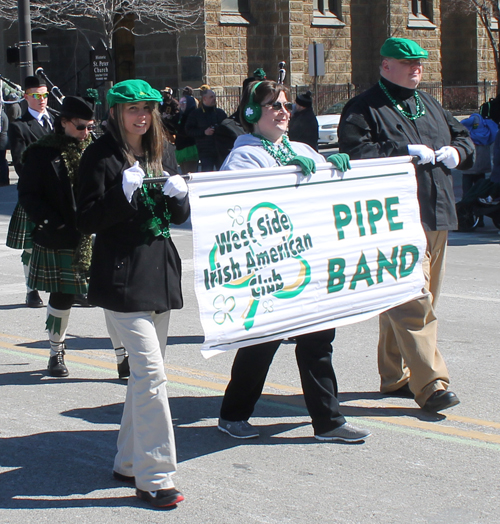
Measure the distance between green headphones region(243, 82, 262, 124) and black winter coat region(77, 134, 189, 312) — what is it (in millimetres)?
647

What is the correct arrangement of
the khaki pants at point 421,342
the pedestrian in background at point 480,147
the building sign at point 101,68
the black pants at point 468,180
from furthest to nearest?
the building sign at point 101,68
the black pants at point 468,180
the pedestrian in background at point 480,147
the khaki pants at point 421,342

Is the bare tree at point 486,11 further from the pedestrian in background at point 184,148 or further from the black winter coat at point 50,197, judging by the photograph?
the black winter coat at point 50,197

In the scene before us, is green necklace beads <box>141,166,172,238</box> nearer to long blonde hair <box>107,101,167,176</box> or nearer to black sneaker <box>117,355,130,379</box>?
long blonde hair <box>107,101,167,176</box>

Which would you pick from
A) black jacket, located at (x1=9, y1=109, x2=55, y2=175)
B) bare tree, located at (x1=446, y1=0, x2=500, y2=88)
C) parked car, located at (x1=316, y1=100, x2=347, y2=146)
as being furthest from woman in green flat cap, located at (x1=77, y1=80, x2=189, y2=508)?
bare tree, located at (x1=446, y1=0, x2=500, y2=88)

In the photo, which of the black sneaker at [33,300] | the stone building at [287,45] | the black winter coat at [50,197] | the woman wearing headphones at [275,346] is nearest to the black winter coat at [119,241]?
the woman wearing headphones at [275,346]

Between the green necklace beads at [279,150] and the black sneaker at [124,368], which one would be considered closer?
the green necklace beads at [279,150]

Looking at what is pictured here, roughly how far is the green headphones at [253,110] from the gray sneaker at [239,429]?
161cm

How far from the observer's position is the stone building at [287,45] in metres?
33.0

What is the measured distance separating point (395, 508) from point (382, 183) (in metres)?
1.86

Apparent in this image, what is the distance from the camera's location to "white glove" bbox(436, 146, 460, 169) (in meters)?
5.12

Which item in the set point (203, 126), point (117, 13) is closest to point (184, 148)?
point (203, 126)

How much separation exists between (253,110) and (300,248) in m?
0.75

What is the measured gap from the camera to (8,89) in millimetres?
21047

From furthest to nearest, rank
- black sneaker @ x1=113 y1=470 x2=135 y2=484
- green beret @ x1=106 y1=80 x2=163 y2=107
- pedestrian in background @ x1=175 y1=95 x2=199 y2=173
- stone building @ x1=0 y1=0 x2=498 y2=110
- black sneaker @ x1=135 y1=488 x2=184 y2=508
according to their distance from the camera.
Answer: stone building @ x1=0 y1=0 x2=498 y2=110 → pedestrian in background @ x1=175 y1=95 x2=199 y2=173 → black sneaker @ x1=113 y1=470 x2=135 y2=484 → green beret @ x1=106 y1=80 x2=163 y2=107 → black sneaker @ x1=135 y1=488 x2=184 y2=508
